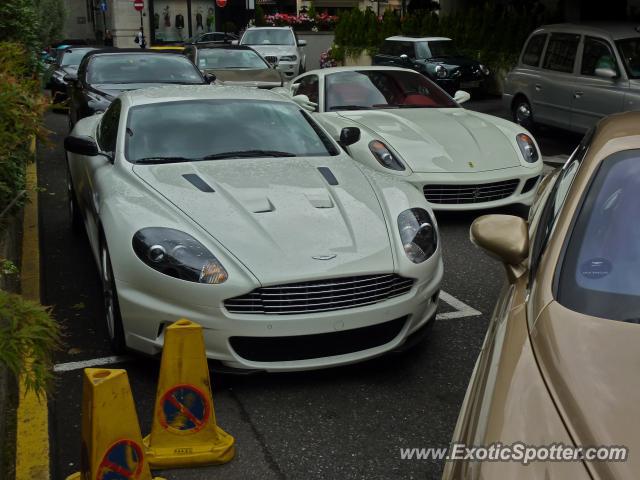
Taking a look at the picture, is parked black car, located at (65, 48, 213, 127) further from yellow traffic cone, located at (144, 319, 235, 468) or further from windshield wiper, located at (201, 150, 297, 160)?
yellow traffic cone, located at (144, 319, 235, 468)

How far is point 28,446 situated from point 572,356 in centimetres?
248

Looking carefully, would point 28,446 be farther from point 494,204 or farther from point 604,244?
point 494,204

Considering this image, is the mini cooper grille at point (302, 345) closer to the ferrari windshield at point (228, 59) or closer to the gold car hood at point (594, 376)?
the gold car hood at point (594, 376)

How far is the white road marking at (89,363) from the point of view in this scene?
432 cm

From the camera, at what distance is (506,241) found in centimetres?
293

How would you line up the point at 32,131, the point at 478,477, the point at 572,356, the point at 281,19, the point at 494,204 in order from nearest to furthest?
the point at 478,477 < the point at 572,356 < the point at 32,131 < the point at 494,204 < the point at 281,19

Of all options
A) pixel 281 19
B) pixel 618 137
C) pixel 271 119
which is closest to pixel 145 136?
pixel 271 119

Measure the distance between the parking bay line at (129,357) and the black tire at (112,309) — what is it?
0.06 meters

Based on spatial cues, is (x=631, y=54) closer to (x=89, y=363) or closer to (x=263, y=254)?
(x=263, y=254)

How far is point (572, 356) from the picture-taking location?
2.17 meters

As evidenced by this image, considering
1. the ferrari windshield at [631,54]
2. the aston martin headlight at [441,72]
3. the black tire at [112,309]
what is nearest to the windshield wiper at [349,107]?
the ferrari windshield at [631,54]

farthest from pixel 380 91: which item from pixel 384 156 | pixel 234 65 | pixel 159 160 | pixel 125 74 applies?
pixel 234 65

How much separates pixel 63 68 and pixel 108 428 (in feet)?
49.0

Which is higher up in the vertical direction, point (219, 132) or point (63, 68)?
point (219, 132)
